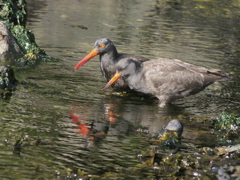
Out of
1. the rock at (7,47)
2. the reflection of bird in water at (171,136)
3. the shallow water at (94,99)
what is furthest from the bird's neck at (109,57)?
the reflection of bird in water at (171,136)

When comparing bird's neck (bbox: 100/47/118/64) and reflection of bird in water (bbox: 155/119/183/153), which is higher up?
bird's neck (bbox: 100/47/118/64)

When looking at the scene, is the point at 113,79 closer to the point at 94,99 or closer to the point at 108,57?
the point at 94,99

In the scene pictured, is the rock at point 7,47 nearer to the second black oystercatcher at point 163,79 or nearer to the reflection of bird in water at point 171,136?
the second black oystercatcher at point 163,79

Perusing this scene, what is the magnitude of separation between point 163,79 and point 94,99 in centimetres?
124

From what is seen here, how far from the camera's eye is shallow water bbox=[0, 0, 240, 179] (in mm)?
5285

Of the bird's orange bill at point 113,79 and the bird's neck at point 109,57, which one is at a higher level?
the bird's neck at point 109,57

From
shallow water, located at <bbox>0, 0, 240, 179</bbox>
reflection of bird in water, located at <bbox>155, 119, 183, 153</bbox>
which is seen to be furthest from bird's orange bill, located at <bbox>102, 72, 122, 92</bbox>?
reflection of bird in water, located at <bbox>155, 119, 183, 153</bbox>

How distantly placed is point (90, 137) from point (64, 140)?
1.25ft

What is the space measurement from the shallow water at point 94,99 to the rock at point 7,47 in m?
0.79

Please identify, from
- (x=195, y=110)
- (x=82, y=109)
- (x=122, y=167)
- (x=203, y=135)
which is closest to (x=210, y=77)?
(x=195, y=110)

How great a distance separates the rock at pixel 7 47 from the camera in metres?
9.55

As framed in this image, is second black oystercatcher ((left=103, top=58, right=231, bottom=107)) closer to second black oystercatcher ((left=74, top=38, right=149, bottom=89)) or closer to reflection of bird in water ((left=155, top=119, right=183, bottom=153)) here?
second black oystercatcher ((left=74, top=38, right=149, bottom=89))

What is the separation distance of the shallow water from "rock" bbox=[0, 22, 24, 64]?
79 cm

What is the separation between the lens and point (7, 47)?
380 inches
